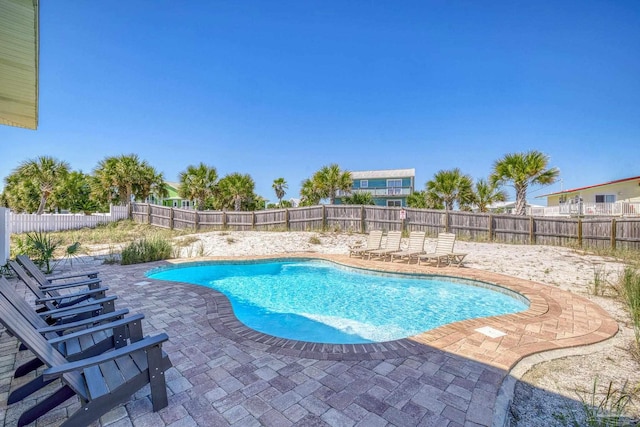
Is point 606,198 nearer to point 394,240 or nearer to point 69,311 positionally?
point 394,240

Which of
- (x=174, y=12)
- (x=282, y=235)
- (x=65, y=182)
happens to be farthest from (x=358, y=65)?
(x=65, y=182)

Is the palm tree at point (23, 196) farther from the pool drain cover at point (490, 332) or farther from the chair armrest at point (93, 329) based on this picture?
the pool drain cover at point (490, 332)

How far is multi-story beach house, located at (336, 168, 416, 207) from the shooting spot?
29.5 meters

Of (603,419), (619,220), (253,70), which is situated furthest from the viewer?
(253,70)

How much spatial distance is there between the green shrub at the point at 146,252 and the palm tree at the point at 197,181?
11.5 m

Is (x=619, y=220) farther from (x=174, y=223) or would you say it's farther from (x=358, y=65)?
(x=174, y=223)

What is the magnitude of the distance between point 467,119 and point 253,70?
13409 millimetres

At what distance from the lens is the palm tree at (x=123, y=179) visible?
19500 mm

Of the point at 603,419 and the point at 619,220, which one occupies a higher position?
the point at 619,220

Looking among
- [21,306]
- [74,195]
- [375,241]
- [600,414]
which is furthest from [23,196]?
[600,414]

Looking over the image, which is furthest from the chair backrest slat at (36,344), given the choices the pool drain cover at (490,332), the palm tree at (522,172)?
the palm tree at (522,172)

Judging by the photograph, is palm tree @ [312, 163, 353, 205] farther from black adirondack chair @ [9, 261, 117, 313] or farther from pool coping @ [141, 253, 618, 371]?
black adirondack chair @ [9, 261, 117, 313]

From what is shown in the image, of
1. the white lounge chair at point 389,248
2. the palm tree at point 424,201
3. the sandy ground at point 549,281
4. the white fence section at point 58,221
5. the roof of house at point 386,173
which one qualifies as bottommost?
the sandy ground at point 549,281

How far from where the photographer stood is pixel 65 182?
2241cm
